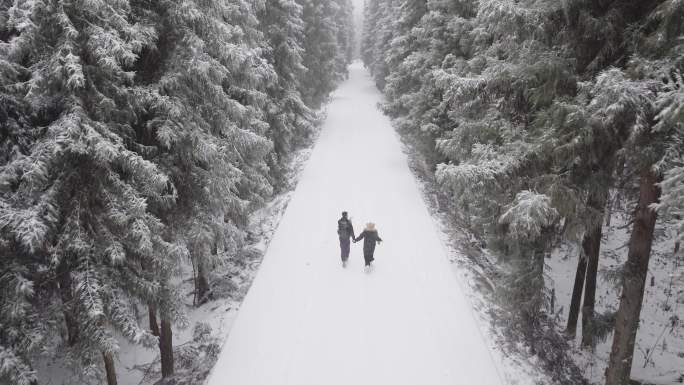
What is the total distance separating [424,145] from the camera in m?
17.0

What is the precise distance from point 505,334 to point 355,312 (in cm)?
357

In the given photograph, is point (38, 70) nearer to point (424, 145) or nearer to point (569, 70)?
point (569, 70)

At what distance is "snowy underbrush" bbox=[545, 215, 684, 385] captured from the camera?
31.4 feet

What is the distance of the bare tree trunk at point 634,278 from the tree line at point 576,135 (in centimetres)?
2

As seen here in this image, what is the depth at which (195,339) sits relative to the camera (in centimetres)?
938

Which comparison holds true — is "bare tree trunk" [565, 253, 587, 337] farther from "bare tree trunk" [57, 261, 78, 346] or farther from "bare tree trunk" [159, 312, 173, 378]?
"bare tree trunk" [57, 261, 78, 346]

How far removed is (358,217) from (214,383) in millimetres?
8154

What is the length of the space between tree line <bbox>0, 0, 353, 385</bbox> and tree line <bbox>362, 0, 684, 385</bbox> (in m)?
5.09

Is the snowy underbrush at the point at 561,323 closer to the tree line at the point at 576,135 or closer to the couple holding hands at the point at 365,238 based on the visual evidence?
the tree line at the point at 576,135

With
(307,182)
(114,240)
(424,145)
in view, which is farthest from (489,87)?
(307,182)

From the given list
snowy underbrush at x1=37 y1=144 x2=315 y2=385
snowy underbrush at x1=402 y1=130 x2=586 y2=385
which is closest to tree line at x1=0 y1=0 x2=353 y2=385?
snowy underbrush at x1=37 y1=144 x2=315 y2=385

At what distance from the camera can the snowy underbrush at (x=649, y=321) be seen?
9570mm

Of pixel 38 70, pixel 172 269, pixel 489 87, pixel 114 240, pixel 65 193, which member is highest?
pixel 38 70

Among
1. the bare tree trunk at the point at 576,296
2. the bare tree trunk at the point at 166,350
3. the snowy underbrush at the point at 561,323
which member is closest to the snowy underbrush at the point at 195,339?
the bare tree trunk at the point at 166,350
